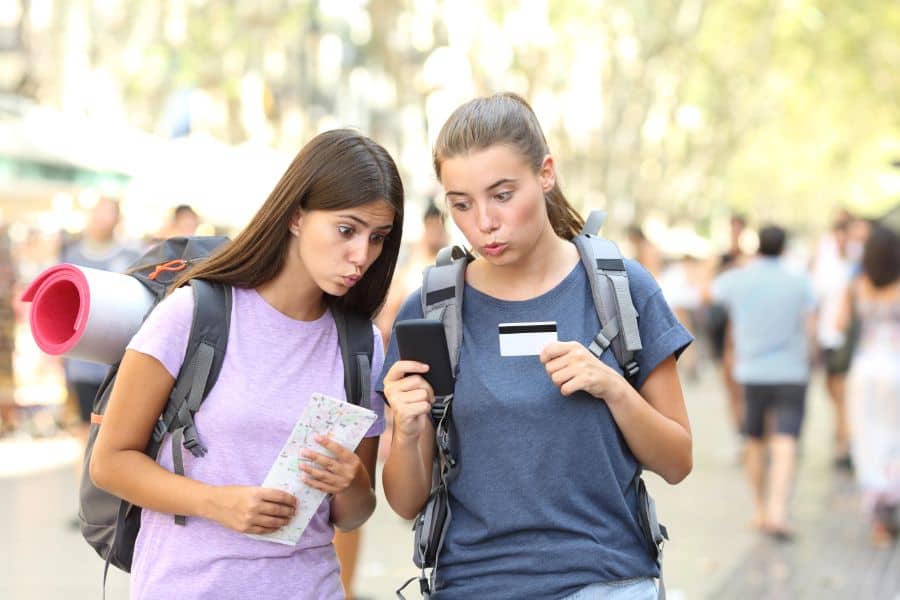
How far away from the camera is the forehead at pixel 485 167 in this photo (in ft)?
10.6

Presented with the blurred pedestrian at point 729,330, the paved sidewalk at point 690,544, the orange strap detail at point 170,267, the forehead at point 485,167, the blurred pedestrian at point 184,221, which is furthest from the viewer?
the blurred pedestrian at point 729,330

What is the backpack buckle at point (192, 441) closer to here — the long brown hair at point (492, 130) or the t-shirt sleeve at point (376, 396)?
the t-shirt sleeve at point (376, 396)

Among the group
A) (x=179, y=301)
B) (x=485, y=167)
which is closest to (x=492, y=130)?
(x=485, y=167)

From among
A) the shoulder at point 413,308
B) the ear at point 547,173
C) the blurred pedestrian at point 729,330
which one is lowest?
the blurred pedestrian at point 729,330

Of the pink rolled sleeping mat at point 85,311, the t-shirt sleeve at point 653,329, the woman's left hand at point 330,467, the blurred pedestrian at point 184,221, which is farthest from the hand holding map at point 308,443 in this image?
the blurred pedestrian at point 184,221

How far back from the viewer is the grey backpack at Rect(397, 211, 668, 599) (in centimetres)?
327

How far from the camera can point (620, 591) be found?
10.6 feet

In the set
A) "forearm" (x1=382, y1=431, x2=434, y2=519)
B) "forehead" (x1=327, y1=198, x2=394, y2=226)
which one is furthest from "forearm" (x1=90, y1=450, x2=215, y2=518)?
"forehead" (x1=327, y1=198, x2=394, y2=226)

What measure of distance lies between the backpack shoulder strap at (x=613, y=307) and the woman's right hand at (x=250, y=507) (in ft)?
2.41

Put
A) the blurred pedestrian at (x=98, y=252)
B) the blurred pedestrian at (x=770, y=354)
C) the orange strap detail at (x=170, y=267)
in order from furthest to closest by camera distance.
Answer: the blurred pedestrian at (x=770, y=354) → the blurred pedestrian at (x=98, y=252) → the orange strap detail at (x=170, y=267)

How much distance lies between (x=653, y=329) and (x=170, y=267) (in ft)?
3.70

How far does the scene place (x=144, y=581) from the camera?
329 centimetres

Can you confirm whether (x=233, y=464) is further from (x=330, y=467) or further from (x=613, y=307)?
(x=613, y=307)

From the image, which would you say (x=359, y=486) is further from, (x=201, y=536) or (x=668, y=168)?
(x=668, y=168)
